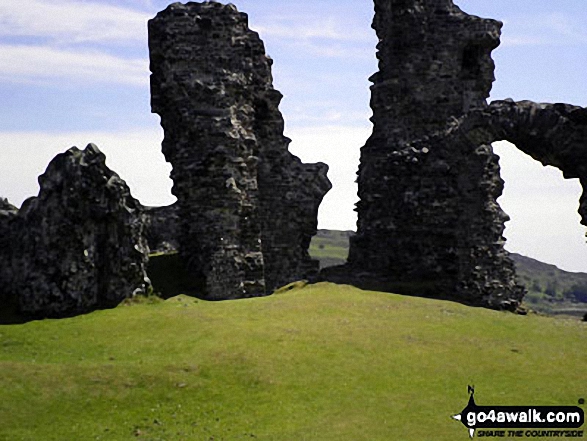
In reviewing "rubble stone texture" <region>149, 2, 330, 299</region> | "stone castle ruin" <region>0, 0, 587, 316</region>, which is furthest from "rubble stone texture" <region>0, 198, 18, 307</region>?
"rubble stone texture" <region>149, 2, 330, 299</region>

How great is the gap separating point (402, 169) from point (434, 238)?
3358mm

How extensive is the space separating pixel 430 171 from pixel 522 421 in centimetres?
1956

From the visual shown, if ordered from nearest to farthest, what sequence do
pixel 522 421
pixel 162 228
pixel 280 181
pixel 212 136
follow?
pixel 522 421
pixel 212 136
pixel 280 181
pixel 162 228

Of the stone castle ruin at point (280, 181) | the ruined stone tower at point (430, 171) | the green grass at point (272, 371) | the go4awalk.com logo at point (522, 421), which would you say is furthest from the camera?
the ruined stone tower at point (430, 171)

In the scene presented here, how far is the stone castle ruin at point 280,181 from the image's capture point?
2783cm

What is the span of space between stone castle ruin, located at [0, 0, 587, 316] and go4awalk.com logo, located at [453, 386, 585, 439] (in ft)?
44.0

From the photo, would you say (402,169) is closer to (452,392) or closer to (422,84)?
(422,84)

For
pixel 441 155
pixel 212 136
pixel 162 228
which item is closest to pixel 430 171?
pixel 441 155

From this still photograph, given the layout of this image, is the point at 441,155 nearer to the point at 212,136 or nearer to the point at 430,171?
the point at 430,171

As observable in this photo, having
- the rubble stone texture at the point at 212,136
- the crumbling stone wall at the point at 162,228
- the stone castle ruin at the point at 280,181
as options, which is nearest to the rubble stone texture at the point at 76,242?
the stone castle ruin at the point at 280,181

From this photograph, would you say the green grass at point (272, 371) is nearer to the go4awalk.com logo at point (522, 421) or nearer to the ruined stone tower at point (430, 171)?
the go4awalk.com logo at point (522, 421)

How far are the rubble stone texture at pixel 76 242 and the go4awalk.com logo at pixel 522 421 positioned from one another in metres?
13.2

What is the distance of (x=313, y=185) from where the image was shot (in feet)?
135

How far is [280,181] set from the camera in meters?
40.5
